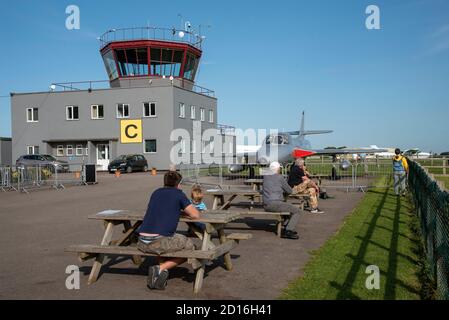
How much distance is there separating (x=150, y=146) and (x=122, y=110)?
14.7 feet

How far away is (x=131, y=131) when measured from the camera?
4144 cm

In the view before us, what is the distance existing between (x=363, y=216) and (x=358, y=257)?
4760mm

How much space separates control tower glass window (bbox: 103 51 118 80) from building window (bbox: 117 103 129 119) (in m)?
3.05

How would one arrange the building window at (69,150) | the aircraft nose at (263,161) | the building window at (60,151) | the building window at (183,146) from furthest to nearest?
the building window at (60,151) → the building window at (69,150) → the building window at (183,146) → the aircraft nose at (263,161)

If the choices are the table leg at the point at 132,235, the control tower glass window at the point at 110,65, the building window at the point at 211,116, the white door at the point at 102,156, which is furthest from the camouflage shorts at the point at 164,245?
the building window at the point at 211,116

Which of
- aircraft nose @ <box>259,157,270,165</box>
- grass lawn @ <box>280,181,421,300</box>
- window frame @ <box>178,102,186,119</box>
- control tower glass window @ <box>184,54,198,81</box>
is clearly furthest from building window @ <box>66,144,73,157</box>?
grass lawn @ <box>280,181,421,300</box>

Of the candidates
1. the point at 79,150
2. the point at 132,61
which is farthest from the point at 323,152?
the point at 79,150

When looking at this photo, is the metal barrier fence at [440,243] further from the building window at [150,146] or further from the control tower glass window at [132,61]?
the control tower glass window at [132,61]

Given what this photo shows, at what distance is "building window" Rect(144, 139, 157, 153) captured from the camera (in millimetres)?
41034

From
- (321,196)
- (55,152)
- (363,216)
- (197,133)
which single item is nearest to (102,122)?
(55,152)

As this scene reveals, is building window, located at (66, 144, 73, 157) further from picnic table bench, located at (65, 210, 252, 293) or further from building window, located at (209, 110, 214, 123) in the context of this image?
picnic table bench, located at (65, 210, 252, 293)

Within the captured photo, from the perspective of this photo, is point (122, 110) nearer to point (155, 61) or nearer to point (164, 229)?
point (155, 61)

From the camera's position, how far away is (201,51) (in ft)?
145

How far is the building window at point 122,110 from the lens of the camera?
41.5 meters
